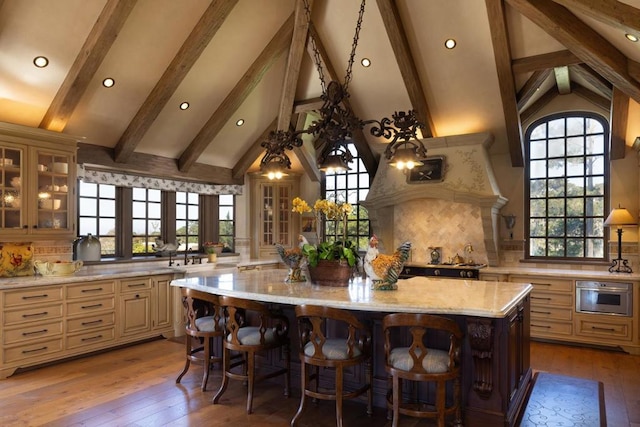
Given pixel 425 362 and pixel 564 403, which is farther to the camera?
pixel 564 403

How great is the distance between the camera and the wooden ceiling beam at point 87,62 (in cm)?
425

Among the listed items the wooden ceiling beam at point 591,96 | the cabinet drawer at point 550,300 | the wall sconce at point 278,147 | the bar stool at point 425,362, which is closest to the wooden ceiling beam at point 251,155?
the wall sconce at point 278,147

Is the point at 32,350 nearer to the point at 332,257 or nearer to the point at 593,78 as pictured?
the point at 332,257

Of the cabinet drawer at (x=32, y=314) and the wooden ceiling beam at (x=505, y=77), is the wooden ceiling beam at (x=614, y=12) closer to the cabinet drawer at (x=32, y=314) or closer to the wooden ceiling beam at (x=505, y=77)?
the wooden ceiling beam at (x=505, y=77)

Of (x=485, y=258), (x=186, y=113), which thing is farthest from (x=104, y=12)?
(x=485, y=258)

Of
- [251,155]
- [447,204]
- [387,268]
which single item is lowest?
[387,268]

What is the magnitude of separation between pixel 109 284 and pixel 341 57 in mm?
4235

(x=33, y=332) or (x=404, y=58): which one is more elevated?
(x=404, y=58)

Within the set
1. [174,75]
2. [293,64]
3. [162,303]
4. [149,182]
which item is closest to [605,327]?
[293,64]

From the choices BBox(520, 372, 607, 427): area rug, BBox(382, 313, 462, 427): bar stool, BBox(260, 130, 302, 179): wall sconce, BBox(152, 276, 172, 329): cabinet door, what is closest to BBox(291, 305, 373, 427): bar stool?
BBox(382, 313, 462, 427): bar stool

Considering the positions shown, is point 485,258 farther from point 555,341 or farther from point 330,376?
point 330,376

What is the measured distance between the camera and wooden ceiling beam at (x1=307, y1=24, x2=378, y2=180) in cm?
597

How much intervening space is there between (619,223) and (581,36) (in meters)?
2.42

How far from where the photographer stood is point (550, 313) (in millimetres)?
5586
